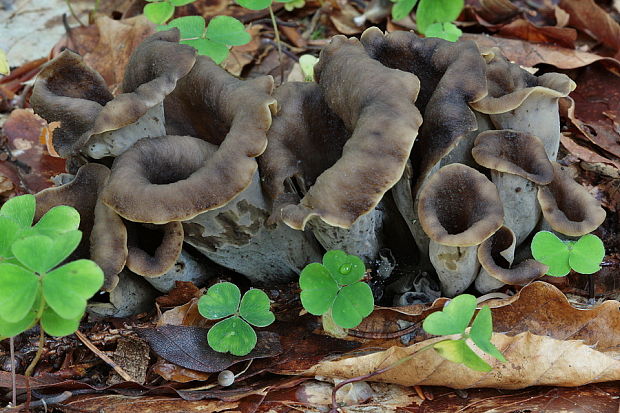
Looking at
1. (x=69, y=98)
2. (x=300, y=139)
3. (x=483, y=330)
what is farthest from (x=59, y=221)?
(x=483, y=330)

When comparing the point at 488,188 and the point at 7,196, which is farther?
the point at 7,196

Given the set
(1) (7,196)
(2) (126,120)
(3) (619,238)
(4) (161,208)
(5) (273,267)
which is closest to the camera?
(4) (161,208)

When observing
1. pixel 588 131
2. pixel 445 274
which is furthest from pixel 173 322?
pixel 588 131

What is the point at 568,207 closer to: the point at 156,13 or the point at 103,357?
the point at 103,357

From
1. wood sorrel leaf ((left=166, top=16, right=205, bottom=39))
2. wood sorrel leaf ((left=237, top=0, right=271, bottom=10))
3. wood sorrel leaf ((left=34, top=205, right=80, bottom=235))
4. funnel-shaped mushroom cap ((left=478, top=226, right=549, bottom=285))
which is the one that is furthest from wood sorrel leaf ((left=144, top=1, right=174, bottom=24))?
funnel-shaped mushroom cap ((left=478, top=226, right=549, bottom=285))

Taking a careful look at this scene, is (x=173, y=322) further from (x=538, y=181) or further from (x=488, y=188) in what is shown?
(x=538, y=181)

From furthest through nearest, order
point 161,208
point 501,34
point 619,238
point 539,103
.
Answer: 1. point 501,34
2. point 619,238
3. point 539,103
4. point 161,208
